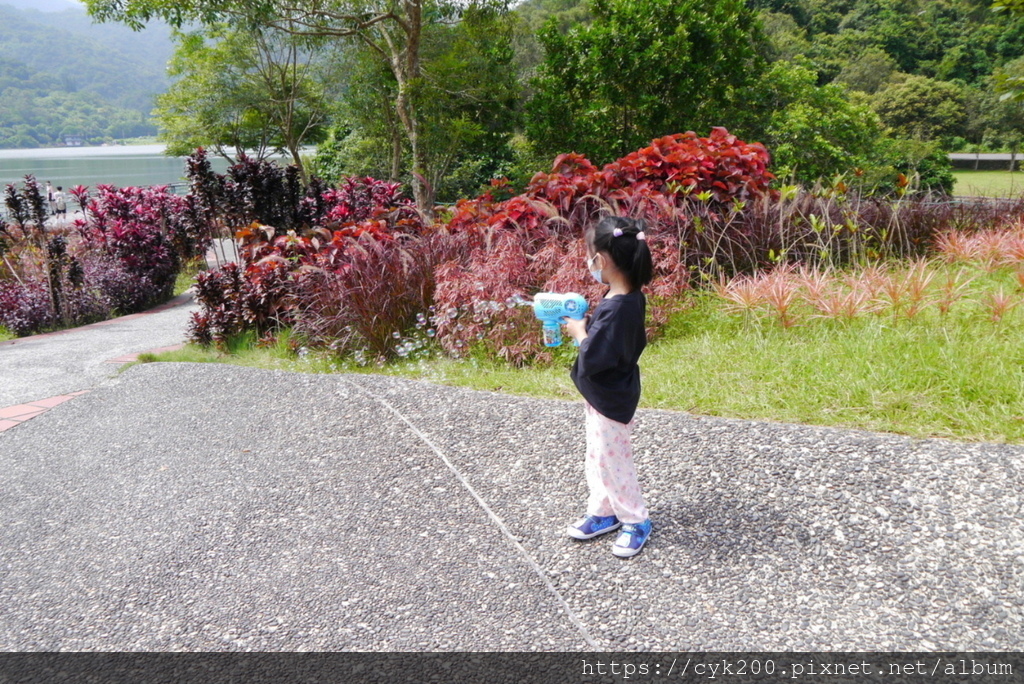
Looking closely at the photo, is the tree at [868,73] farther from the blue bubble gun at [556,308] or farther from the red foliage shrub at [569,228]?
the blue bubble gun at [556,308]

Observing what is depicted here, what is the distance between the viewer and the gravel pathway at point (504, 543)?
2.47m

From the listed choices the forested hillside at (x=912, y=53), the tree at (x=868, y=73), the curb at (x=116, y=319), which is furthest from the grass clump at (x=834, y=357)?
the tree at (x=868, y=73)

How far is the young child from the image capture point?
2.62m

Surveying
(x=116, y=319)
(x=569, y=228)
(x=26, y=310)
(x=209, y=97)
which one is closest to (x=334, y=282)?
(x=569, y=228)

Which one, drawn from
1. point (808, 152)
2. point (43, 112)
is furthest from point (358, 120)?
point (43, 112)

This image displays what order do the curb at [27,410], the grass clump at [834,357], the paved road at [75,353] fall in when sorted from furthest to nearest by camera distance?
1. the paved road at [75,353]
2. the curb at [27,410]
3. the grass clump at [834,357]

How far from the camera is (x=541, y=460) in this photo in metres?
3.54

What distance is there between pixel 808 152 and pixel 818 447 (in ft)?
39.0

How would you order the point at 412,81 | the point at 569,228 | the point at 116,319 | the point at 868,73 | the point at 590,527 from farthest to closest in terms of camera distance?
the point at 868,73 → the point at 412,81 → the point at 116,319 → the point at 569,228 → the point at 590,527

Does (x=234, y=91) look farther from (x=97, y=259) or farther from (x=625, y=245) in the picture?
(x=625, y=245)

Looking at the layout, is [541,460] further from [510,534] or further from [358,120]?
[358,120]

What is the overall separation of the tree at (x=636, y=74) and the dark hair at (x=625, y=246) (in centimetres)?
871

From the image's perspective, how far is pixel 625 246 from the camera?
2.60m

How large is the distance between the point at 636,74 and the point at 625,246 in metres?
8.95
